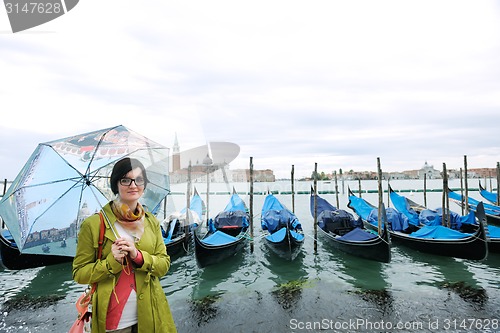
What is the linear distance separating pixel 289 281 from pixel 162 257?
17.6ft

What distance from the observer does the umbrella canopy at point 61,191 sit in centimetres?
211

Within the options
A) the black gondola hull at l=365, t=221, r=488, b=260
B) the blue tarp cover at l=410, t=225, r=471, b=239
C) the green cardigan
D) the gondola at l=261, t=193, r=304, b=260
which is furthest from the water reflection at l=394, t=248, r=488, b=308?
the green cardigan

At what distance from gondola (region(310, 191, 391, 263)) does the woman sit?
6.44 metres

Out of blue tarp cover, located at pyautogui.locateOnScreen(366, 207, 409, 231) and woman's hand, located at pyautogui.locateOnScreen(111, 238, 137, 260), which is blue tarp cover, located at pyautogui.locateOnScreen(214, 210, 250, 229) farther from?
woman's hand, located at pyautogui.locateOnScreen(111, 238, 137, 260)

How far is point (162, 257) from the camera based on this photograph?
1.51 meters

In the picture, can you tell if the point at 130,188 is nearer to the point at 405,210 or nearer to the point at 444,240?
the point at 444,240

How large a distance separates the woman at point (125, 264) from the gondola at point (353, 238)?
6.44 m

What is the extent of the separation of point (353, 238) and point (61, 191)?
7.31 m

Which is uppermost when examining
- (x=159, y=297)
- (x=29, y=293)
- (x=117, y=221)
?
(x=117, y=221)

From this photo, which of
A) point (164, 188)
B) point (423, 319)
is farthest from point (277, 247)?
point (164, 188)

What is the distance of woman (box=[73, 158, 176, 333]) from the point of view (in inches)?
51.1

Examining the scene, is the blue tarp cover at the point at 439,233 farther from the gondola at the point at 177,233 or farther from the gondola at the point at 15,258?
the gondola at the point at 15,258

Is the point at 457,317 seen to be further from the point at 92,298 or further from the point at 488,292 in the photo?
the point at 92,298

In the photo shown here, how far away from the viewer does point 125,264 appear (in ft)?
4.49
